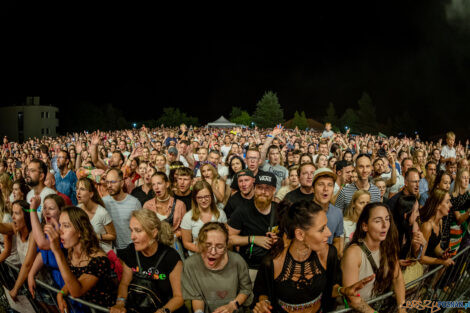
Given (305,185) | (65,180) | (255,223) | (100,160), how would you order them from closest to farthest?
1. (255,223)
2. (305,185)
3. (65,180)
4. (100,160)

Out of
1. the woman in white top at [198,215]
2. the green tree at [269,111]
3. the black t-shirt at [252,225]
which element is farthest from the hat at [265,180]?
the green tree at [269,111]

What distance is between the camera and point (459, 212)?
4484mm

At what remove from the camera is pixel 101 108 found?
6812cm

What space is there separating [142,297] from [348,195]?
3.21m

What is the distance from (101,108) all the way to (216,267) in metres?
72.4

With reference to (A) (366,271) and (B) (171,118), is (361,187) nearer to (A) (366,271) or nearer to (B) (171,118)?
(A) (366,271)

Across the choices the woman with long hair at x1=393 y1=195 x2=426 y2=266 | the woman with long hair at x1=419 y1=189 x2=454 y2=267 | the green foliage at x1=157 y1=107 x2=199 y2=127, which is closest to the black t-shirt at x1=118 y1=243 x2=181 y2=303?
the woman with long hair at x1=393 y1=195 x2=426 y2=266

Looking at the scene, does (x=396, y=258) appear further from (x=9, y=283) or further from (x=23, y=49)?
(x=23, y=49)

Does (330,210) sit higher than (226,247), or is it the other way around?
(330,210)

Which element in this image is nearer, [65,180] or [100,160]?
[65,180]

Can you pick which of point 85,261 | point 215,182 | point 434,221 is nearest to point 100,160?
point 215,182

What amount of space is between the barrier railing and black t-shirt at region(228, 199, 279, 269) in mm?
1077

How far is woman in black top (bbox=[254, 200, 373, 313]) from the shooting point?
2.46 metres

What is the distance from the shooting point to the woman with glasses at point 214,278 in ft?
8.61
